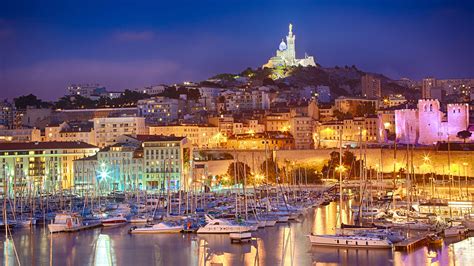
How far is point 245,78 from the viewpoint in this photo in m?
77.9

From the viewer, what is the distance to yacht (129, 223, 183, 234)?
83.7 ft

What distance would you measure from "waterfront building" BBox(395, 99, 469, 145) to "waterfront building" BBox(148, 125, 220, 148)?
1132 centimetres

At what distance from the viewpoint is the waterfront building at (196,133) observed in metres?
48.5


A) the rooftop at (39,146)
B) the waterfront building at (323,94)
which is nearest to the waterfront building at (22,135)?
the rooftop at (39,146)

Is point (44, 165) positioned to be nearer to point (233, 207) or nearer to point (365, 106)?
point (233, 207)

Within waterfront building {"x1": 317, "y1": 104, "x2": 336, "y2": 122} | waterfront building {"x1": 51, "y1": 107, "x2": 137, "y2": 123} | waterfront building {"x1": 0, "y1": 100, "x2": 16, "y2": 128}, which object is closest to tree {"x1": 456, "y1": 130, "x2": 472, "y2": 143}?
waterfront building {"x1": 317, "y1": 104, "x2": 336, "y2": 122}

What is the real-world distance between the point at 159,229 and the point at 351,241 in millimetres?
6803

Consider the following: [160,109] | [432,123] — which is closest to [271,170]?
[432,123]

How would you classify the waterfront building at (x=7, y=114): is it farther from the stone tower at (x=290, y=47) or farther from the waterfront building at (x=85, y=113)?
the stone tower at (x=290, y=47)

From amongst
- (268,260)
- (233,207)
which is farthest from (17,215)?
(268,260)

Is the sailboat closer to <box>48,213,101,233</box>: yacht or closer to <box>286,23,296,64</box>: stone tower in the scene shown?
<box>48,213,101,233</box>: yacht

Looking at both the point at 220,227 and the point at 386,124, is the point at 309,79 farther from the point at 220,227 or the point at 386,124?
the point at 220,227

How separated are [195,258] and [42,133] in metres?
32.6

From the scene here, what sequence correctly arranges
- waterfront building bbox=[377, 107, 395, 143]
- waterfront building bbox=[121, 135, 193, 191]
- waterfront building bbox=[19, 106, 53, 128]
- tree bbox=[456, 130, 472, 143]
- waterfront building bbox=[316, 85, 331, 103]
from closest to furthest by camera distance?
waterfront building bbox=[121, 135, 193, 191] < tree bbox=[456, 130, 472, 143] < waterfront building bbox=[377, 107, 395, 143] < waterfront building bbox=[19, 106, 53, 128] < waterfront building bbox=[316, 85, 331, 103]
